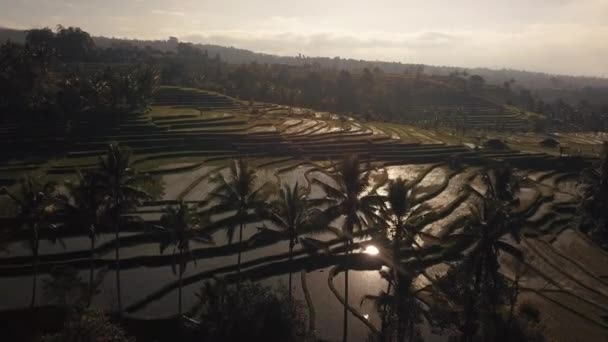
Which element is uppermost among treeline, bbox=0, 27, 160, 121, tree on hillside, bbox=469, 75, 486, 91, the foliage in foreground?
tree on hillside, bbox=469, 75, 486, 91

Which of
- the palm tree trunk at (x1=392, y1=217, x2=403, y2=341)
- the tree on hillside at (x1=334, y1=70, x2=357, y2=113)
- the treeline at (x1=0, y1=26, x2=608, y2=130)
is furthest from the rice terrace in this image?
the tree on hillside at (x1=334, y1=70, x2=357, y2=113)

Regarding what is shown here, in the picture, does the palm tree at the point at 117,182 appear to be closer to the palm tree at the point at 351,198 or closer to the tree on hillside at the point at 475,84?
the palm tree at the point at 351,198

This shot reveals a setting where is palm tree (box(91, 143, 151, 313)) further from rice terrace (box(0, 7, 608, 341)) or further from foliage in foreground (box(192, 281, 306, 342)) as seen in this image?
foliage in foreground (box(192, 281, 306, 342))

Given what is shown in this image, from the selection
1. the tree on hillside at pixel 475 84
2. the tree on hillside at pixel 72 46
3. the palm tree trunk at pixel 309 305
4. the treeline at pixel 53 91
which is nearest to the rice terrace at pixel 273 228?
the palm tree trunk at pixel 309 305

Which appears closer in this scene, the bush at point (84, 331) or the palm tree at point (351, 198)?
the bush at point (84, 331)

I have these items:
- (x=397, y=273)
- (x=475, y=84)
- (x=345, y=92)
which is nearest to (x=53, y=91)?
(x=397, y=273)

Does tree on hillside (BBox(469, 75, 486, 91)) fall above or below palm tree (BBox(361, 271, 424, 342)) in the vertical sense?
above

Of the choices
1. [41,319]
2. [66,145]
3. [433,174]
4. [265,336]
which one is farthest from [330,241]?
[66,145]

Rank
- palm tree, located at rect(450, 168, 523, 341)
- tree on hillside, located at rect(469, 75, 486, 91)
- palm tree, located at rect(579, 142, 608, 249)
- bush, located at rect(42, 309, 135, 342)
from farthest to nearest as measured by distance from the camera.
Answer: tree on hillside, located at rect(469, 75, 486, 91) < palm tree, located at rect(579, 142, 608, 249) < palm tree, located at rect(450, 168, 523, 341) < bush, located at rect(42, 309, 135, 342)
